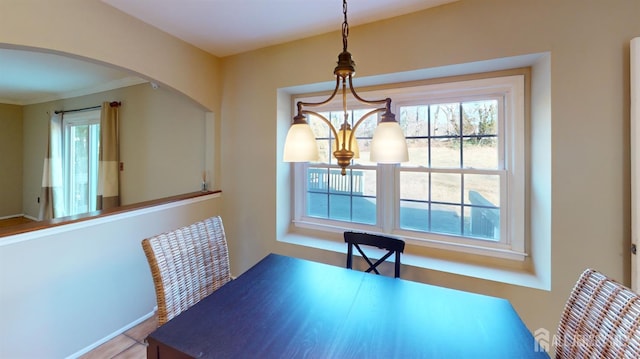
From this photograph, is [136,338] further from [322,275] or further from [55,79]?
[55,79]

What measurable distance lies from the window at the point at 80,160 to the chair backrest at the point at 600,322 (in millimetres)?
5266

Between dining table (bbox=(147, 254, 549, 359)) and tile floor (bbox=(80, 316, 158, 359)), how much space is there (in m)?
1.19

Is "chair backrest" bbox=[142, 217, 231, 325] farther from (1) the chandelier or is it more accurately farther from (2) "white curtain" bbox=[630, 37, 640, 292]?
(2) "white curtain" bbox=[630, 37, 640, 292]

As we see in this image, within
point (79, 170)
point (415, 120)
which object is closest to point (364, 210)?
point (415, 120)

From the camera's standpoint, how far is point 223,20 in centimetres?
200

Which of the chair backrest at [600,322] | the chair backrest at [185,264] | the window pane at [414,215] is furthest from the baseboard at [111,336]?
the chair backrest at [600,322]

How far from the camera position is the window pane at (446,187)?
2131 millimetres

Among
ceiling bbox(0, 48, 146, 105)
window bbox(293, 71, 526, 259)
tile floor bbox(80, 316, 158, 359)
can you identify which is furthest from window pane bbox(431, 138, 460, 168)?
ceiling bbox(0, 48, 146, 105)

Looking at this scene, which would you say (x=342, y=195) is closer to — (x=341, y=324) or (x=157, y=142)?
(x=341, y=324)

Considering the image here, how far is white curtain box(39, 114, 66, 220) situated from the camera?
4.19 metres

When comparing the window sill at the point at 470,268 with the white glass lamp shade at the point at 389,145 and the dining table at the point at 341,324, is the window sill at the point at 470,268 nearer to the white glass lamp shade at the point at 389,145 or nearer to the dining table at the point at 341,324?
the dining table at the point at 341,324

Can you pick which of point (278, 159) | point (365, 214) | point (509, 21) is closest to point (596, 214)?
point (509, 21)

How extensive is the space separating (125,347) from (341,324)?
186 cm

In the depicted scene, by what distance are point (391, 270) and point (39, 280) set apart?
240 centimetres
